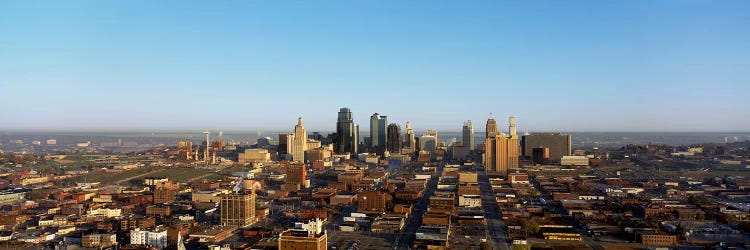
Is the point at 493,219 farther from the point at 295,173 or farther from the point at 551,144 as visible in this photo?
the point at 551,144

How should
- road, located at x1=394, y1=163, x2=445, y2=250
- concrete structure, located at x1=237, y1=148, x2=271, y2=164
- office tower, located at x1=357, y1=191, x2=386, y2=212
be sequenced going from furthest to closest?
concrete structure, located at x1=237, y1=148, x2=271, y2=164, office tower, located at x1=357, y1=191, x2=386, y2=212, road, located at x1=394, y1=163, x2=445, y2=250

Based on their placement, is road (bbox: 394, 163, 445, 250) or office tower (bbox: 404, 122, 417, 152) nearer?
road (bbox: 394, 163, 445, 250)

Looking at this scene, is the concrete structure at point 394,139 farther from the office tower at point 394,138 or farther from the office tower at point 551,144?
the office tower at point 551,144

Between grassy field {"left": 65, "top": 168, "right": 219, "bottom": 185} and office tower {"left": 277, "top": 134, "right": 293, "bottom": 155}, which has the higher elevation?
office tower {"left": 277, "top": 134, "right": 293, "bottom": 155}

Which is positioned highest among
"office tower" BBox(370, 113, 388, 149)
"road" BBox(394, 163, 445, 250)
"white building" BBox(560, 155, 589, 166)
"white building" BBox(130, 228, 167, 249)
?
"office tower" BBox(370, 113, 388, 149)

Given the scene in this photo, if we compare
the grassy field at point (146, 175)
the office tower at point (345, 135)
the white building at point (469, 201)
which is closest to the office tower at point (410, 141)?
the office tower at point (345, 135)

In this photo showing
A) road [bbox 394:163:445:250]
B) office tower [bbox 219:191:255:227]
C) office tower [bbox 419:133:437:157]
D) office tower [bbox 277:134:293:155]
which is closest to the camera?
road [bbox 394:163:445:250]

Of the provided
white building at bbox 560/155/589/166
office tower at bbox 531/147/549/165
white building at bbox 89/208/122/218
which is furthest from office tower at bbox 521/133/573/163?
white building at bbox 89/208/122/218

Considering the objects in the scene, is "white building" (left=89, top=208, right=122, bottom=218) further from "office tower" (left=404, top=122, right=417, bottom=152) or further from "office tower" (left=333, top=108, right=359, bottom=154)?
"office tower" (left=404, top=122, right=417, bottom=152)
